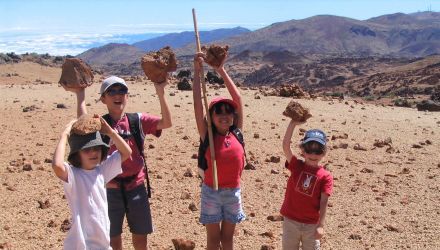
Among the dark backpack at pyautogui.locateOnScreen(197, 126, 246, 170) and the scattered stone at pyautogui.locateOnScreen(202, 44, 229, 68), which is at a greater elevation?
the scattered stone at pyautogui.locateOnScreen(202, 44, 229, 68)

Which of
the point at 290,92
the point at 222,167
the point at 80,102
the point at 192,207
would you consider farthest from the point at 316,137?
the point at 290,92

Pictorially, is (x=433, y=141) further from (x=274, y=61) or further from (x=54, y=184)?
(x=274, y=61)

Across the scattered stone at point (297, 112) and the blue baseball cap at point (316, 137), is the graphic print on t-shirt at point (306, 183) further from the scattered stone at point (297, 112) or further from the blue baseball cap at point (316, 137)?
the scattered stone at point (297, 112)

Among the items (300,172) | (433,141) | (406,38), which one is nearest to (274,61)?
(406,38)

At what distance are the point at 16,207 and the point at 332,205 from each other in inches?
156

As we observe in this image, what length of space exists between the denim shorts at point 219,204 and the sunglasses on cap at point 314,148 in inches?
25.5

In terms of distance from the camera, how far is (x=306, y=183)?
162 inches

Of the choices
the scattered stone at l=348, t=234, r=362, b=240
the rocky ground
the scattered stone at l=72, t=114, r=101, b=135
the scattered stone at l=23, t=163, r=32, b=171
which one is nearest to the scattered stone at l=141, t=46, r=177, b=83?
the scattered stone at l=72, t=114, r=101, b=135

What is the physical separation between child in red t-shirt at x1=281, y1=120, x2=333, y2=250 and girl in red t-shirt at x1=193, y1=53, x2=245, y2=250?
0.42 meters

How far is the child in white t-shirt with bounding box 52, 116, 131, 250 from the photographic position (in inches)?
135

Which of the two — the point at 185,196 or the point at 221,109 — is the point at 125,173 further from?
the point at 185,196

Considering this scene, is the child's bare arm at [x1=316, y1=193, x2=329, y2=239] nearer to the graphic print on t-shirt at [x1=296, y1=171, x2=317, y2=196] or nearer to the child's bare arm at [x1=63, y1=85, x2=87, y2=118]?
the graphic print on t-shirt at [x1=296, y1=171, x2=317, y2=196]

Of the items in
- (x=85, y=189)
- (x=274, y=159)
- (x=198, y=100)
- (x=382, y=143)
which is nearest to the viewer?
(x=85, y=189)

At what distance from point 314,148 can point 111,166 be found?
155 cm
